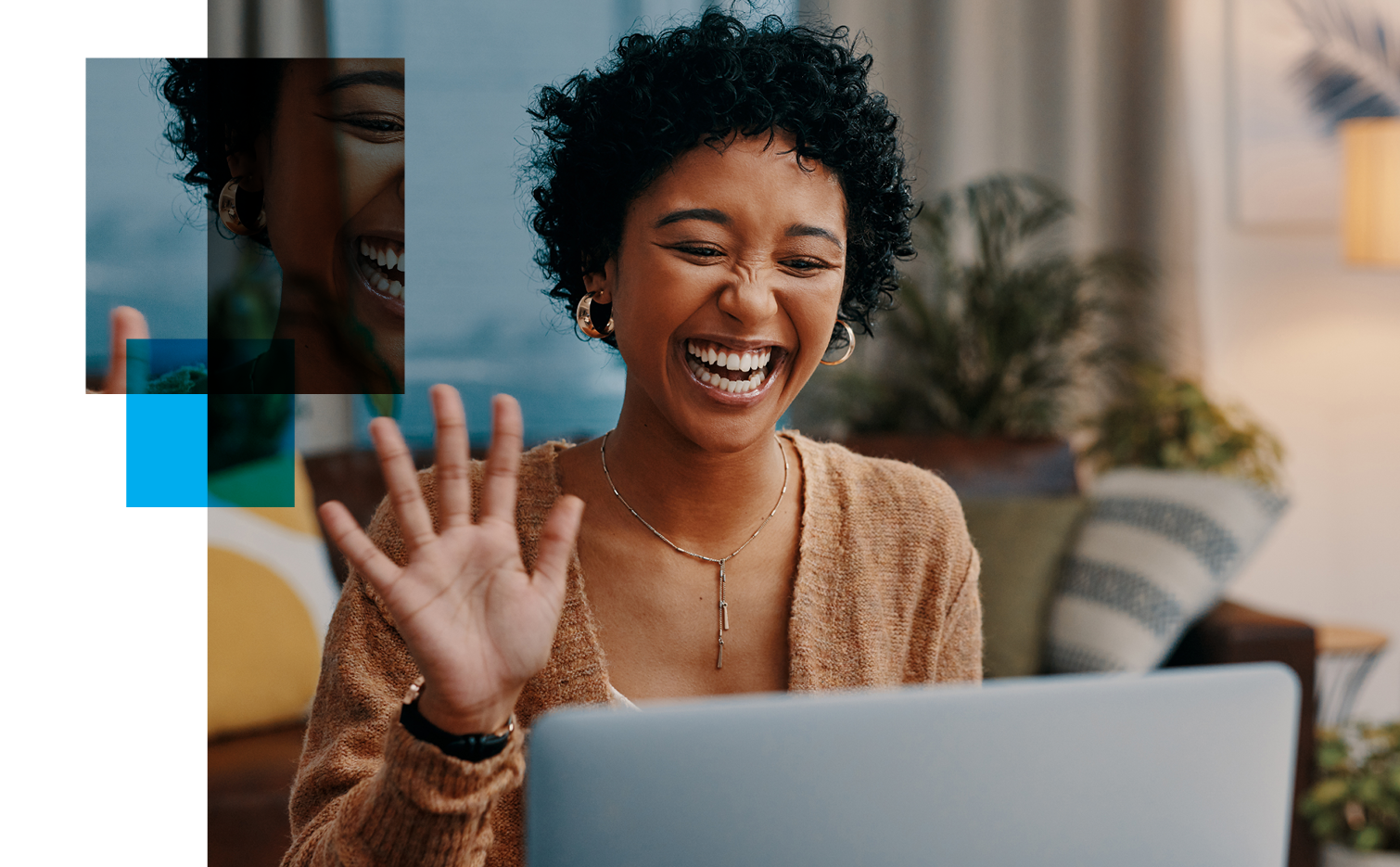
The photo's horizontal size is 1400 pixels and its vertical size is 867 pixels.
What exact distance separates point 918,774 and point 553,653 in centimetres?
44

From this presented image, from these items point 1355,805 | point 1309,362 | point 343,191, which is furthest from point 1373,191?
point 343,191

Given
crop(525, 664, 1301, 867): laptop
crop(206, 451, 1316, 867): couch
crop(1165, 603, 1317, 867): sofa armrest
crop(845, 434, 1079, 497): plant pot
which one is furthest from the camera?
crop(845, 434, 1079, 497): plant pot

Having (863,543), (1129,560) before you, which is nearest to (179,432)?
(863,543)

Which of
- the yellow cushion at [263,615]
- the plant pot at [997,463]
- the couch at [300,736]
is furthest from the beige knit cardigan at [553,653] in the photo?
the plant pot at [997,463]

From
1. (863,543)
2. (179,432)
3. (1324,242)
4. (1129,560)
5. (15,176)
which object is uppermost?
(1324,242)

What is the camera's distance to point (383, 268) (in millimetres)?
794

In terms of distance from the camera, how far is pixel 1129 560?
2.14 meters

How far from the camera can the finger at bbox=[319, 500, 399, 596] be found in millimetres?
646

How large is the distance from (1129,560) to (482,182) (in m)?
1.65

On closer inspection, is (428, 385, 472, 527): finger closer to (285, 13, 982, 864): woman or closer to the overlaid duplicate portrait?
(285, 13, 982, 864): woman

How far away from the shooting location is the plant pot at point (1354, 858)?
7.00ft

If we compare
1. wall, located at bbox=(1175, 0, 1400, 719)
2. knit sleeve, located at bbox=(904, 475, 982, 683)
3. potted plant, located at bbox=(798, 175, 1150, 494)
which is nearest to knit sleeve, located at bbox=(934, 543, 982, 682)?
knit sleeve, located at bbox=(904, 475, 982, 683)

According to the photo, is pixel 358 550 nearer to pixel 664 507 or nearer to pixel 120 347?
pixel 120 347

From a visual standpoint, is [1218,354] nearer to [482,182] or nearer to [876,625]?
[876,625]
